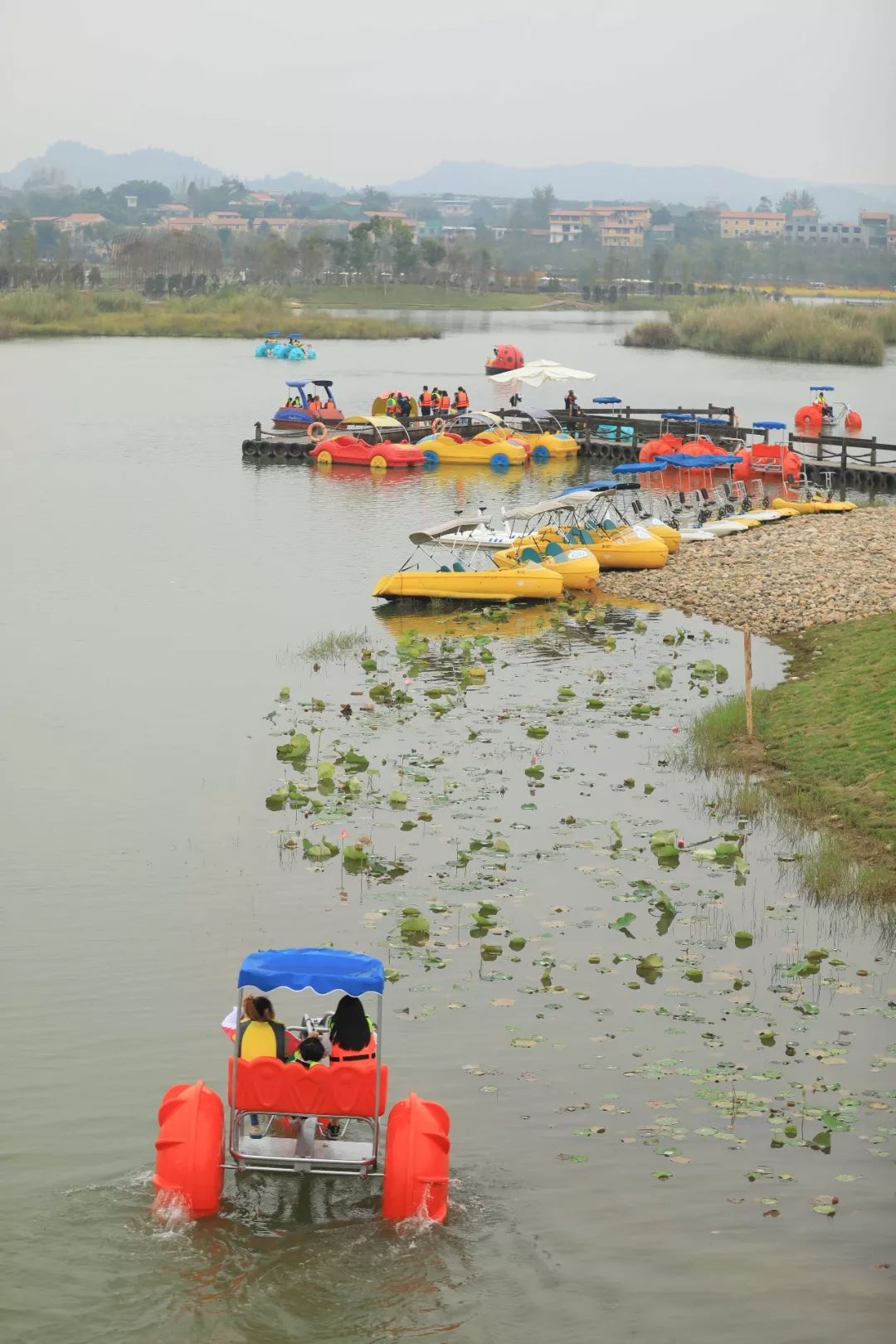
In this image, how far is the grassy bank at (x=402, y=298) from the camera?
562ft

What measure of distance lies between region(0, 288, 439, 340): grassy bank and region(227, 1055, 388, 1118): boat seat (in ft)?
357

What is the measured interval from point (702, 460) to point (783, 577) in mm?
15185

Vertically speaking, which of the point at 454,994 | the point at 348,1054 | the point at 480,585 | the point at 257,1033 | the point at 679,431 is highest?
the point at 679,431

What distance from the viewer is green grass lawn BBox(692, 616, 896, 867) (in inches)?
773

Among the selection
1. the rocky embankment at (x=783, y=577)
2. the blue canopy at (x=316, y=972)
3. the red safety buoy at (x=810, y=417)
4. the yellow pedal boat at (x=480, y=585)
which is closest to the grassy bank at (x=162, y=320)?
the red safety buoy at (x=810, y=417)

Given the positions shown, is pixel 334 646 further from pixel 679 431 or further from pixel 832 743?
pixel 679 431

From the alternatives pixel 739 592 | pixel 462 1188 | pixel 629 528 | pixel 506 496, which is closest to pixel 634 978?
pixel 462 1188

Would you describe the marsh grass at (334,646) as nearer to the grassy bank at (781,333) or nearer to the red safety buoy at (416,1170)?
the red safety buoy at (416,1170)

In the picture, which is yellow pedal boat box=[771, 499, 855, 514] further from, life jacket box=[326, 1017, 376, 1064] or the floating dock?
life jacket box=[326, 1017, 376, 1064]

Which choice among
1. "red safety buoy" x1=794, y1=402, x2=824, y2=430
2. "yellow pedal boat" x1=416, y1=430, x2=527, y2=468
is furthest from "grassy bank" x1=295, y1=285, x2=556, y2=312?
"yellow pedal boat" x1=416, y1=430, x2=527, y2=468

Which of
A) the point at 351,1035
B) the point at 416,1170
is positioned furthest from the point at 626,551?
the point at 416,1170

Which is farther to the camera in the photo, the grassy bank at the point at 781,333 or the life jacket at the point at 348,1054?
the grassy bank at the point at 781,333

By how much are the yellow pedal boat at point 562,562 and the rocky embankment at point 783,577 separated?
73 centimetres

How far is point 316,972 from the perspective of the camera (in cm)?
1238
